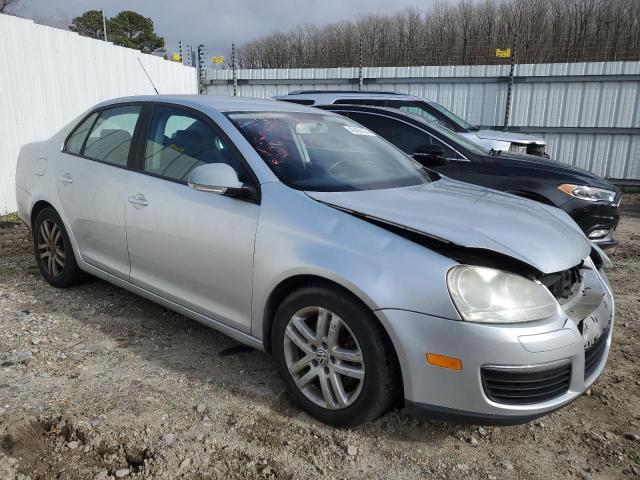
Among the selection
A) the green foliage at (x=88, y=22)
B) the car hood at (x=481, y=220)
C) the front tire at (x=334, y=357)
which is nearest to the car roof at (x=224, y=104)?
the car hood at (x=481, y=220)

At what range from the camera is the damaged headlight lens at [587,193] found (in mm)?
5172

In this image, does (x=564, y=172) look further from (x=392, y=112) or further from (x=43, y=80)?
(x=43, y=80)

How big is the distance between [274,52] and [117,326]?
→ 14423mm

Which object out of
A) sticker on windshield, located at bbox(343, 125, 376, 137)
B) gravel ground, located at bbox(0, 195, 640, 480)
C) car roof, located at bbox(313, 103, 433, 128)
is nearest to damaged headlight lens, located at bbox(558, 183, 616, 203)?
car roof, located at bbox(313, 103, 433, 128)

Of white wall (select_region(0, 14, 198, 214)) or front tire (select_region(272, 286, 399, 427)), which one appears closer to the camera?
front tire (select_region(272, 286, 399, 427))

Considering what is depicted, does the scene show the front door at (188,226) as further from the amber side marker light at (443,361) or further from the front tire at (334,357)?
the amber side marker light at (443,361)

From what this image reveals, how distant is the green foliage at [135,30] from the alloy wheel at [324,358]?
36.0 metres

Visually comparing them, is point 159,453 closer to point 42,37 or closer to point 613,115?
point 42,37

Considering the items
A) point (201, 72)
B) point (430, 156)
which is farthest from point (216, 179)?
point (201, 72)

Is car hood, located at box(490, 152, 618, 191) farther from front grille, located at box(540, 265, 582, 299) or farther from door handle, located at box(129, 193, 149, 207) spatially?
door handle, located at box(129, 193, 149, 207)

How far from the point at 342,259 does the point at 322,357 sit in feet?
1.67

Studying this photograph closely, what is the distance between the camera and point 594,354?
2.50m

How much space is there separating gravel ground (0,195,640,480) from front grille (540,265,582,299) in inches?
28.2

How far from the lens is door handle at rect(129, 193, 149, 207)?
3.32 m
